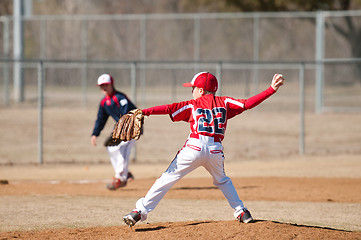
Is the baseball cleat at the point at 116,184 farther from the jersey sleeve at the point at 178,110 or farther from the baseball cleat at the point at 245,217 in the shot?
the baseball cleat at the point at 245,217

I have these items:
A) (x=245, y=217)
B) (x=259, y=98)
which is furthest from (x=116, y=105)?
(x=245, y=217)

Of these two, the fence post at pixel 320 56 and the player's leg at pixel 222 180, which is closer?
the player's leg at pixel 222 180

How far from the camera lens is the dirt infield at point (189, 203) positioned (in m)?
5.77

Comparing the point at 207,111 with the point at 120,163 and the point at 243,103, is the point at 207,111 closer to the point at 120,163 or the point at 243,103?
the point at 243,103

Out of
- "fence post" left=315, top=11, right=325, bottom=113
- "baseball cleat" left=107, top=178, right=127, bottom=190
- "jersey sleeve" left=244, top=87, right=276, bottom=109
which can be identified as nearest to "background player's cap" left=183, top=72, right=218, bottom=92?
"jersey sleeve" left=244, top=87, right=276, bottom=109

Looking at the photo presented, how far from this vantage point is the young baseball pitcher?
229 inches

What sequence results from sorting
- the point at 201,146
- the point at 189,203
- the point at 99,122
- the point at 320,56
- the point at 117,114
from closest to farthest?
1. the point at 201,146
2. the point at 189,203
3. the point at 117,114
4. the point at 99,122
5. the point at 320,56

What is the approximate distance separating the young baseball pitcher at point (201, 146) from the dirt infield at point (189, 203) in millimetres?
252

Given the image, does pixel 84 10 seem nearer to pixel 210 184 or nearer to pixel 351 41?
pixel 351 41

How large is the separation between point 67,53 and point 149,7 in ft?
79.9

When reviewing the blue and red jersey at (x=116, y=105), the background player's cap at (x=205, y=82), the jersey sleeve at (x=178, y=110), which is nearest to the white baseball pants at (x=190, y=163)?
the jersey sleeve at (x=178, y=110)

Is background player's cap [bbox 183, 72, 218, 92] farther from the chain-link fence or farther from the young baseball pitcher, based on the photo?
the chain-link fence

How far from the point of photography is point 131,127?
5980mm

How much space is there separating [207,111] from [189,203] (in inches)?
113
